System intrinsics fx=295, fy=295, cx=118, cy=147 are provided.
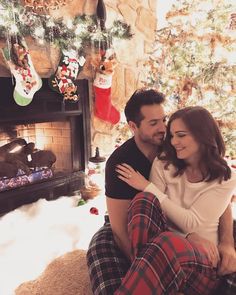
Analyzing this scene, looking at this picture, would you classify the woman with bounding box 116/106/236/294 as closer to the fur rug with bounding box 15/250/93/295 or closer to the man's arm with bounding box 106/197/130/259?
the man's arm with bounding box 106/197/130/259

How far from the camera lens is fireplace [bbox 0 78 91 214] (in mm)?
2143

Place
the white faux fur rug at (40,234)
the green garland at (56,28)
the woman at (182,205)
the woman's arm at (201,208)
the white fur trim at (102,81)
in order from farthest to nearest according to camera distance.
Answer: the white fur trim at (102,81)
the green garland at (56,28)
the white faux fur rug at (40,234)
the woman's arm at (201,208)
the woman at (182,205)

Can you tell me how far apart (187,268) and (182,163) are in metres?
0.45

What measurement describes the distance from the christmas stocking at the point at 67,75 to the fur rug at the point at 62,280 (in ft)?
4.03

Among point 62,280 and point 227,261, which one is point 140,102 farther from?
point 62,280

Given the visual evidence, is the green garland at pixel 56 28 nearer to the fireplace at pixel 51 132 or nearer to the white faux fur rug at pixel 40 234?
the fireplace at pixel 51 132

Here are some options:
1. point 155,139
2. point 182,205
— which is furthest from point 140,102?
point 182,205

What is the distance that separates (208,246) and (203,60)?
1.92m

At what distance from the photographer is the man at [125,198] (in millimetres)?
1171

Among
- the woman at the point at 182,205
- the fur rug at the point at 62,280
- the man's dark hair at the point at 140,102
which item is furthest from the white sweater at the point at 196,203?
the fur rug at the point at 62,280

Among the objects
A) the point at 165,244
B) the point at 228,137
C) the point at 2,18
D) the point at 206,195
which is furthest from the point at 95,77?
the point at 165,244

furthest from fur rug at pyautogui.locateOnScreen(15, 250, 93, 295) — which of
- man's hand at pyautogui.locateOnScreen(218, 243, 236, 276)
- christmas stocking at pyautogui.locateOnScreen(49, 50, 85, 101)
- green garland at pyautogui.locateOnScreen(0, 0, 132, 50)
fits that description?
green garland at pyautogui.locateOnScreen(0, 0, 132, 50)

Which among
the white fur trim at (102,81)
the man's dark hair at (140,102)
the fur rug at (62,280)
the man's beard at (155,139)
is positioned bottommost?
the fur rug at (62,280)

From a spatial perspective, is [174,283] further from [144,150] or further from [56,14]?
[56,14]
